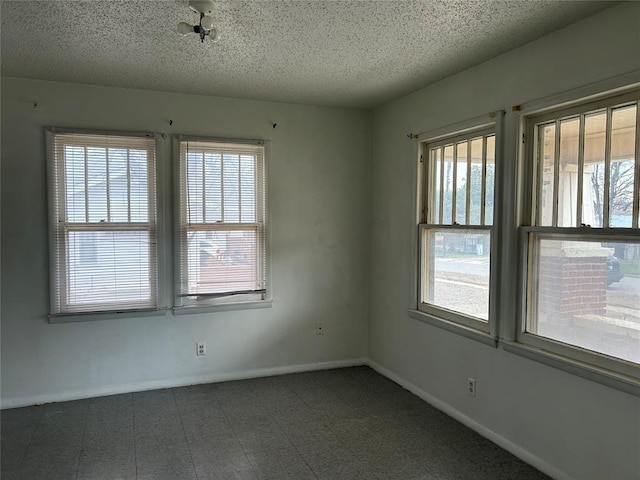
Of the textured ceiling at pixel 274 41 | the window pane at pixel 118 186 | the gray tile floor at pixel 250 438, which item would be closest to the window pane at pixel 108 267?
the window pane at pixel 118 186

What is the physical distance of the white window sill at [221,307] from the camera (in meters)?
4.03

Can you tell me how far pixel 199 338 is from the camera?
4105 mm

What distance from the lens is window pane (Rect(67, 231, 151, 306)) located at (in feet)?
12.2

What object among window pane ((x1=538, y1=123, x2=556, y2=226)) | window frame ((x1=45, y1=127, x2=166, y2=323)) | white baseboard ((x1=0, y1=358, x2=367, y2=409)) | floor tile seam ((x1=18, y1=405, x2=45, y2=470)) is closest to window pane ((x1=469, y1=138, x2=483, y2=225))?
window pane ((x1=538, y1=123, x2=556, y2=226))

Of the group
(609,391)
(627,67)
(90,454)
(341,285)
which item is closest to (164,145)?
(341,285)

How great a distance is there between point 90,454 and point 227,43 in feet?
8.93

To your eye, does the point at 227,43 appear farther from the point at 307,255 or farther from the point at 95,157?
the point at 307,255

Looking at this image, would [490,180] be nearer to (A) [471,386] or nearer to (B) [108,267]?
(A) [471,386]

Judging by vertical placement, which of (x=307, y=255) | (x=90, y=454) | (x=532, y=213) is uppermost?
(x=532, y=213)

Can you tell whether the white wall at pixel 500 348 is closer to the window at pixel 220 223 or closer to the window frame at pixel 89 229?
the window at pixel 220 223

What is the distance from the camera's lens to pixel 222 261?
4.14 metres

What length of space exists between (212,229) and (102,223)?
0.90m

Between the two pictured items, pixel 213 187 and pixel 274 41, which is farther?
pixel 213 187

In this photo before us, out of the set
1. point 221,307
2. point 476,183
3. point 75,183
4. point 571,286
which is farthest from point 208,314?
point 571,286
